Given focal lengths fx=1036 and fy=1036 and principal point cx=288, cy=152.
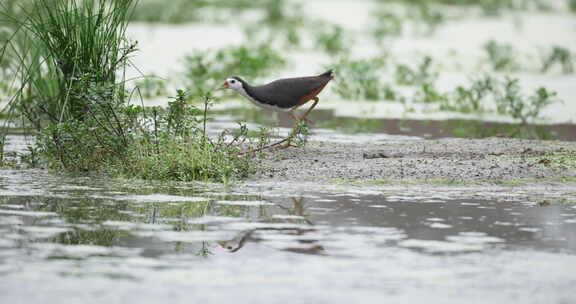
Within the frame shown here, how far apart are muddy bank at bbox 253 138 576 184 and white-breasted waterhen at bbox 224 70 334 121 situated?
43 centimetres

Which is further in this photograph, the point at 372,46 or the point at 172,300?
the point at 372,46

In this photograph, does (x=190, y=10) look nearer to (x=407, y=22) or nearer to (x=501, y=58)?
(x=407, y=22)

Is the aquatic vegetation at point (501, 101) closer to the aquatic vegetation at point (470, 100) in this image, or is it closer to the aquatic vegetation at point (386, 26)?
the aquatic vegetation at point (470, 100)

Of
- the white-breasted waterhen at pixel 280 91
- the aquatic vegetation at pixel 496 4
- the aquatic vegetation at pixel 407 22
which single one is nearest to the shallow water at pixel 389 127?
the white-breasted waterhen at pixel 280 91

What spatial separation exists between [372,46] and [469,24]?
132 inches

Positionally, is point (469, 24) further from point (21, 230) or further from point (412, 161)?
point (21, 230)

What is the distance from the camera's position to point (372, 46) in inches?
732

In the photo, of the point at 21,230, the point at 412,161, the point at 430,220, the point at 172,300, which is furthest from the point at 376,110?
the point at 172,300

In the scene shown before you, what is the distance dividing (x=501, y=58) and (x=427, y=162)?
803 cm

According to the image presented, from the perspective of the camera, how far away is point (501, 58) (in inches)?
628

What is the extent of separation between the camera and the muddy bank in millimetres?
7941

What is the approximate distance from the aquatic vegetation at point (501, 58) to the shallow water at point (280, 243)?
28.0ft

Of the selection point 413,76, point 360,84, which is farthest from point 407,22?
point 360,84

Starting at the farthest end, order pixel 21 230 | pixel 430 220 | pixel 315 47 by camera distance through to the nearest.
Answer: pixel 315 47
pixel 430 220
pixel 21 230
